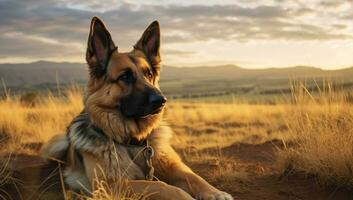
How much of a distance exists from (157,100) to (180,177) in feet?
2.71

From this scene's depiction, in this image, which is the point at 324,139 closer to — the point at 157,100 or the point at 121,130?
the point at 157,100

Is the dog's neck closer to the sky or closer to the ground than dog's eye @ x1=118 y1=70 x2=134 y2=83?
closer to the ground

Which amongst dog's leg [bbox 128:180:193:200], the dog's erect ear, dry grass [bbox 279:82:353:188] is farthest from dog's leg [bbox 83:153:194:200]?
dry grass [bbox 279:82:353:188]

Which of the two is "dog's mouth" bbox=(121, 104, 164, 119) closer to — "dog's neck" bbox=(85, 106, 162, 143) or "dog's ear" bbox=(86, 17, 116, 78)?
"dog's neck" bbox=(85, 106, 162, 143)

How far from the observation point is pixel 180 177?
502cm

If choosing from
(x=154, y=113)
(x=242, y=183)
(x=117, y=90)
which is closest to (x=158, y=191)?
(x=154, y=113)

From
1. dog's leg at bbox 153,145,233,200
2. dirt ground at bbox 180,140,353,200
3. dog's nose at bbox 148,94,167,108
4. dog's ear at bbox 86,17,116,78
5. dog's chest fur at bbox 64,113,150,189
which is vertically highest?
dog's ear at bbox 86,17,116,78

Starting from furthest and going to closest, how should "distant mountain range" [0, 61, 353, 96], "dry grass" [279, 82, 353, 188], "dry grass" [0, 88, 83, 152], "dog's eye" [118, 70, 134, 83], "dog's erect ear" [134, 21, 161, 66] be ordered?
"distant mountain range" [0, 61, 353, 96]
"dry grass" [0, 88, 83, 152]
"dog's erect ear" [134, 21, 161, 66]
"dry grass" [279, 82, 353, 188]
"dog's eye" [118, 70, 134, 83]

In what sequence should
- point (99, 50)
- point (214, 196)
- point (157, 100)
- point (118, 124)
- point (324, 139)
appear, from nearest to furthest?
point (214, 196) < point (157, 100) < point (118, 124) < point (99, 50) < point (324, 139)

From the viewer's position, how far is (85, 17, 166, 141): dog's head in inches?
199

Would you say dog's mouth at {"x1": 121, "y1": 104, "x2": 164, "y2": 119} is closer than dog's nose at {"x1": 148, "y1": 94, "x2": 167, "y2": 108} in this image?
No

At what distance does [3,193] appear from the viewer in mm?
5309

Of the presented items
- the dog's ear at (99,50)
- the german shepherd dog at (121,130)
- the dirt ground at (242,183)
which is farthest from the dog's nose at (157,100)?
the dirt ground at (242,183)

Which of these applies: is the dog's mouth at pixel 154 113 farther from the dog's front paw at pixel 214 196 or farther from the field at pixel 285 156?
the dog's front paw at pixel 214 196
